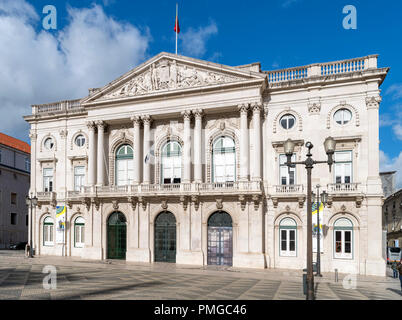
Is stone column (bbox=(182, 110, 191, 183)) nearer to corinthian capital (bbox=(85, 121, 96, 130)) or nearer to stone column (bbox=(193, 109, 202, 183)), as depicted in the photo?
stone column (bbox=(193, 109, 202, 183))

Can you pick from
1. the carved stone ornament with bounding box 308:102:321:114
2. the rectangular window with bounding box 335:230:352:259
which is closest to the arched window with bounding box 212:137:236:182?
the carved stone ornament with bounding box 308:102:321:114

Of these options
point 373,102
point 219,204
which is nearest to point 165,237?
point 219,204

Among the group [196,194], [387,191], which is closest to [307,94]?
[196,194]

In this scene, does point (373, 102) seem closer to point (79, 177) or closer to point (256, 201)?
point (256, 201)

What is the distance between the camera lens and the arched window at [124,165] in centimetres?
3319

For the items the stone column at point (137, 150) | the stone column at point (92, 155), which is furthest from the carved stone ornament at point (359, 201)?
the stone column at point (92, 155)

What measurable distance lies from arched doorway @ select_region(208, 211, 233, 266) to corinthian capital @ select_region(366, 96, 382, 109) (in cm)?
1345

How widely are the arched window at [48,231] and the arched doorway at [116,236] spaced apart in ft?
25.5

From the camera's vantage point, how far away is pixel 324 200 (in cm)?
2434

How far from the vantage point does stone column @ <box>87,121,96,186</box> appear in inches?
1296

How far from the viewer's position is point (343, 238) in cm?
2652

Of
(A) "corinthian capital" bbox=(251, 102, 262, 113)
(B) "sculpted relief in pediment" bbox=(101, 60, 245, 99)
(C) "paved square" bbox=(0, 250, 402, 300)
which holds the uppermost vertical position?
(B) "sculpted relief in pediment" bbox=(101, 60, 245, 99)

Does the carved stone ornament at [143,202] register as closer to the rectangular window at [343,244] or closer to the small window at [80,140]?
the small window at [80,140]
